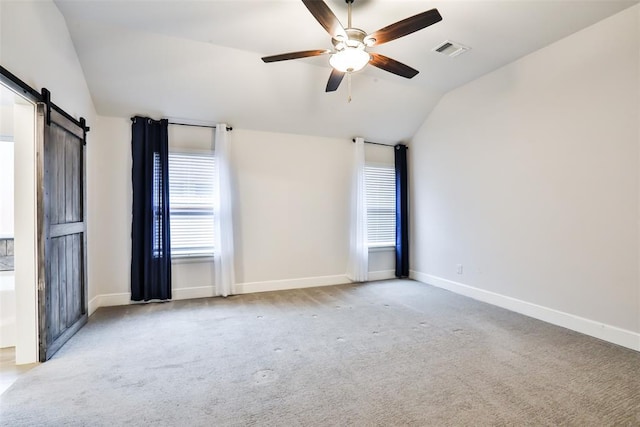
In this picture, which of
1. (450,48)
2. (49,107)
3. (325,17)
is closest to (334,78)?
(325,17)

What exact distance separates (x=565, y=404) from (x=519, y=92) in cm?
323

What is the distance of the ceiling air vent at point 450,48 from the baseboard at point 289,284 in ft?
11.5

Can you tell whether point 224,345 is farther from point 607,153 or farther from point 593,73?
point 593,73

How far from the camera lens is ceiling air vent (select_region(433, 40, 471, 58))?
124 inches

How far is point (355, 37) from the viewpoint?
2334mm

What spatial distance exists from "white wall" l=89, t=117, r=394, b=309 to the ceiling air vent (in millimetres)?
2105

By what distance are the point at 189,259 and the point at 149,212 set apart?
2.70 feet

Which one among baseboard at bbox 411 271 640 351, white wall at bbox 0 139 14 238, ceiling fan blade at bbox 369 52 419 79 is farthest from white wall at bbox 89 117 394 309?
ceiling fan blade at bbox 369 52 419 79

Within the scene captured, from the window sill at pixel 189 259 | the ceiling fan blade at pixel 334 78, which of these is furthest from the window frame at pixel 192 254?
the ceiling fan blade at pixel 334 78

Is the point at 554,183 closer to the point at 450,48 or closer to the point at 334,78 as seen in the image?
the point at 450,48

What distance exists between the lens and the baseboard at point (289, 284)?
14.6 ft

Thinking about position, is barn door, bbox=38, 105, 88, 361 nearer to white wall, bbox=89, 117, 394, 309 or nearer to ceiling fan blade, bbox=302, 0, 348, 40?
Result: white wall, bbox=89, 117, 394, 309

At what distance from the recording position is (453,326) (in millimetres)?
3164

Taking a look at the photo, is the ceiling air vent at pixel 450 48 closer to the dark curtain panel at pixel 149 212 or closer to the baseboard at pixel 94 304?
the dark curtain panel at pixel 149 212
